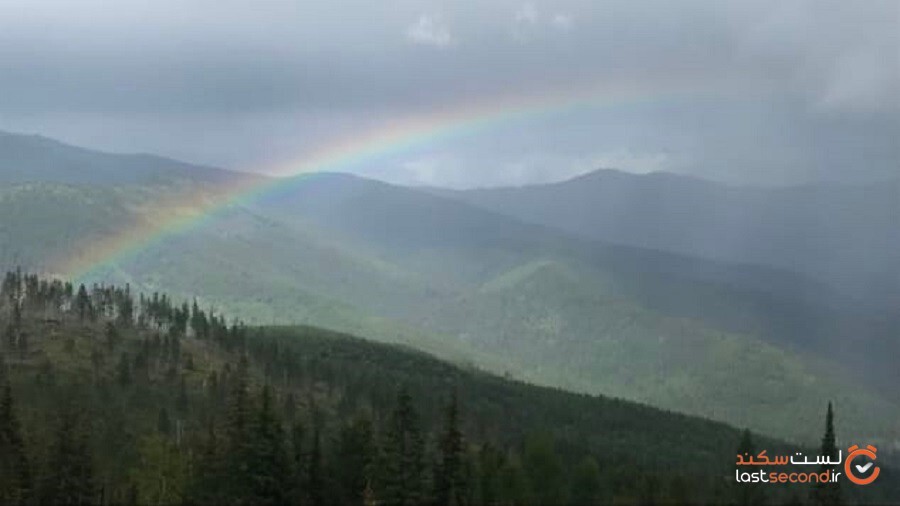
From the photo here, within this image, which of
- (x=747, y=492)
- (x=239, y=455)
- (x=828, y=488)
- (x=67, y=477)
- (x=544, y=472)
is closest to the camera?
(x=239, y=455)

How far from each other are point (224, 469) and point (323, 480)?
11895 mm

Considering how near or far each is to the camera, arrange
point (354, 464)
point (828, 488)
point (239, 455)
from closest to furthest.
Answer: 1. point (239, 455)
2. point (354, 464)
3. point (828, 488)

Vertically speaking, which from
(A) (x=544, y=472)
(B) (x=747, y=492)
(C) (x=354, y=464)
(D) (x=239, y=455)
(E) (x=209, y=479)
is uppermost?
(A) (x=544, y=472)

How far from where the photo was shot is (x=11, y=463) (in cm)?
11375

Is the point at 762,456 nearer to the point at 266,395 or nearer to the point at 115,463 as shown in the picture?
the point at 266,395

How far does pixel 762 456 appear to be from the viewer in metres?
142

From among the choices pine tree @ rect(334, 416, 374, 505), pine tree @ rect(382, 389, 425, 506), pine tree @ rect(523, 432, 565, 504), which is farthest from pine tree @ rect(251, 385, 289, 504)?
pine tree @ rect(523, 432, 565, 504)

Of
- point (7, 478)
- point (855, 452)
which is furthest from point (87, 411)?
point (855, 452)

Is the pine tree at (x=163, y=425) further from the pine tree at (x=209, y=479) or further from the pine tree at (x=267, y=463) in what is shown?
the pine tree at (x=267, y=463)

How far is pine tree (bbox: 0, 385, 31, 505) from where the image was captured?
106562mm

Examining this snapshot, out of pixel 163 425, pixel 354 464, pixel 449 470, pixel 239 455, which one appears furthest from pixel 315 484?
pixel 163 425

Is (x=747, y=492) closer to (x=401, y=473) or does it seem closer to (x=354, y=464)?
(x=354, y=464)

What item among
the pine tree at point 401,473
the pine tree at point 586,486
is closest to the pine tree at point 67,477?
the pine tree at point 401,473

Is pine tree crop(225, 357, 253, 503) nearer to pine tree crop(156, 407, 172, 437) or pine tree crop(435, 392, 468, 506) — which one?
pine tree crop(435, 392, 468, 506)
